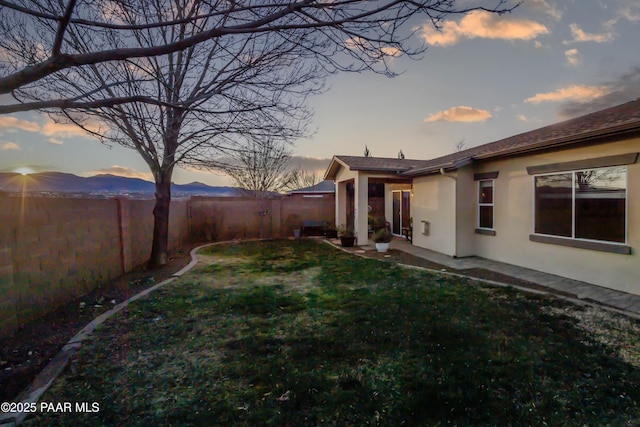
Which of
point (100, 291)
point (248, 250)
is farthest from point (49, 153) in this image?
point (248, 250)

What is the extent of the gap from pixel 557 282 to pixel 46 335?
889 cm

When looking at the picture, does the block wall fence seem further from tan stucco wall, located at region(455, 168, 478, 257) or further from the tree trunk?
tan stucco wall, located at region(455, 168, 478, 257)

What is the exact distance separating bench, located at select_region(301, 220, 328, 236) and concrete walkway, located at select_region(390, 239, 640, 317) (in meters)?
5.98

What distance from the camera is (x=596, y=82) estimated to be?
912 cm

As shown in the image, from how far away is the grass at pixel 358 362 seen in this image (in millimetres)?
2459

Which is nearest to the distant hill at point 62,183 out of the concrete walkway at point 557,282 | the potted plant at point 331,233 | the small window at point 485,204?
the potted plant at point 331,233

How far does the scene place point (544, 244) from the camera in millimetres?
7242

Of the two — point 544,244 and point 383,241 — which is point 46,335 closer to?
point 383,241

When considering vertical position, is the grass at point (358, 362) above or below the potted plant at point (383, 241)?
below

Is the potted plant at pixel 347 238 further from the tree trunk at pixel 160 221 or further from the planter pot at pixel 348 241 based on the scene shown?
the tree trunk at pixel 160 221

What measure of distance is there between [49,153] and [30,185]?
1.88 meters

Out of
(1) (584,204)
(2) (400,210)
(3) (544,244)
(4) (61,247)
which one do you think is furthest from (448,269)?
(4) (61,247)

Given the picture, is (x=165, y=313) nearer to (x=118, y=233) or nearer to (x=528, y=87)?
(x=118, y=233)

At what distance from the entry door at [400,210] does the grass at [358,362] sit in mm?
8476
